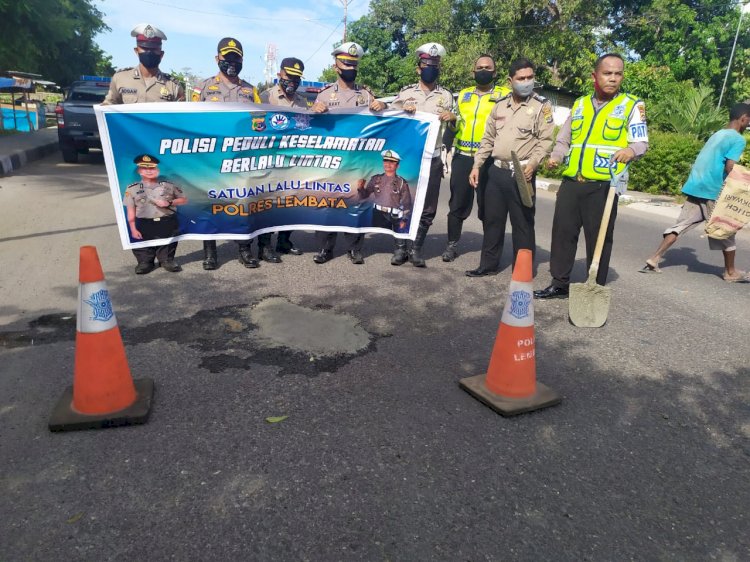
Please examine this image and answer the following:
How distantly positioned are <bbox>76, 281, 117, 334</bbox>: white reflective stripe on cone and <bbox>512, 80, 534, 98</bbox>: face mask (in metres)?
3.83

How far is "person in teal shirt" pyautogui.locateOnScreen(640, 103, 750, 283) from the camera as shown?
585cm

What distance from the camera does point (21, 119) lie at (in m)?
20.1

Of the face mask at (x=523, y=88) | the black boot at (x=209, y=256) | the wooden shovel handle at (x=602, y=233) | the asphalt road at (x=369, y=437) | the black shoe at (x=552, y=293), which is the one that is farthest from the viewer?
the black boot at (x=209, y=256)

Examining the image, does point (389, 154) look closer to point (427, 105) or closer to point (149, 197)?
point (427, 105)

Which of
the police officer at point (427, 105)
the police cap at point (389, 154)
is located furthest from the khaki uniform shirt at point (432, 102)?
the police cap at point (389, 154)

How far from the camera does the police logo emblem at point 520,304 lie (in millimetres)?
3162

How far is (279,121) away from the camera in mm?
5379

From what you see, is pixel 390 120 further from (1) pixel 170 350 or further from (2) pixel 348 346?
(1) pixel 170 350

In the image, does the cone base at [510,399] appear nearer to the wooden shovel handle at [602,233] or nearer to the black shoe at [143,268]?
the wooden shovel handle at [602,233]

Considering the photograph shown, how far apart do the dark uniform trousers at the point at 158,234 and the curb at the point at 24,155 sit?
7.82m

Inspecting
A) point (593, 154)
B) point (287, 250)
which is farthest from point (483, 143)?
point (287, 250)

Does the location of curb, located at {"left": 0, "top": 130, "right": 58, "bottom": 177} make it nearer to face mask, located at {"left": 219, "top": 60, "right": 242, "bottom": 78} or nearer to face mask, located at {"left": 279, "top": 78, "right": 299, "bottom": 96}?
face mask, located at {"left": 219, "top": 60, "right": 242, "bottom": 78}

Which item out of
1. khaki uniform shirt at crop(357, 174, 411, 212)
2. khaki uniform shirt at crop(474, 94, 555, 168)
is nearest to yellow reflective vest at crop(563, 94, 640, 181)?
khaki uniform shirt at crop(474, 94, 555, 168)

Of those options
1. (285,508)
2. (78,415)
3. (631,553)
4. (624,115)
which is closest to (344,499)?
(285,508)
